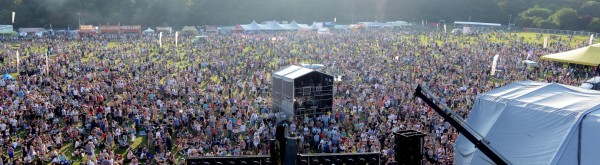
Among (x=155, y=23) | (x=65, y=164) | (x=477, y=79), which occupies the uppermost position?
(x=155, y=23)

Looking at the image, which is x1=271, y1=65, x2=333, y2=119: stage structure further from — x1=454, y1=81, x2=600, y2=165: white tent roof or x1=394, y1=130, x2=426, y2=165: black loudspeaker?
x1=394, y1=130, x2=426, y2=165: black loudspeaker

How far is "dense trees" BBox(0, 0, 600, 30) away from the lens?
63.2 meters

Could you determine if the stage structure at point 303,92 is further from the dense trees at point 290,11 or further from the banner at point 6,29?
the dense trees at point 290,11

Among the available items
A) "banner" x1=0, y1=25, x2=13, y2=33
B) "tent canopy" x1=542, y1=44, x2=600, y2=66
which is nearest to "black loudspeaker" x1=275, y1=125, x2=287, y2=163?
"tent canopy" x1=542, y1=44, x2=600, y2=66

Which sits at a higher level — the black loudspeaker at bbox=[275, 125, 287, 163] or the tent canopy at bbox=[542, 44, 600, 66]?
the tent canopy at bbox=[542, 44, 600, 66]

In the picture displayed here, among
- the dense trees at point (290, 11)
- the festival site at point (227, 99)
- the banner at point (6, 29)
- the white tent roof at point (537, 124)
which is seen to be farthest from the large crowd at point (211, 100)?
the dense trees at point (290, 11)

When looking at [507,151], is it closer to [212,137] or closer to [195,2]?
[212,137]

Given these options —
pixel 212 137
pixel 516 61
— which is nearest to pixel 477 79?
pixel 516 61

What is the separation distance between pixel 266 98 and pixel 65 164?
11.3m

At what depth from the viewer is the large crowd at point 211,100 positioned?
15945mm

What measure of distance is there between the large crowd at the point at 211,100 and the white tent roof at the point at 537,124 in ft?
6.00

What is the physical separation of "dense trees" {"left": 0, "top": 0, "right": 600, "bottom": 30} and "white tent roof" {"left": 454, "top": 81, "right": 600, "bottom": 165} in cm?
6090

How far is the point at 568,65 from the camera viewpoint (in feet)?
112

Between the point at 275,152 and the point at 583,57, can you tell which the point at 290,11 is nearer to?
the point at 583,57
